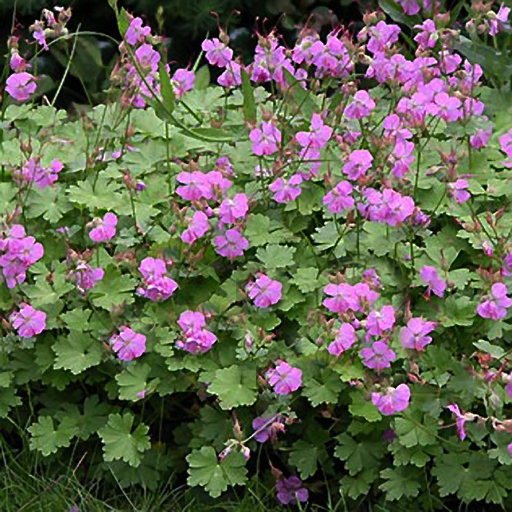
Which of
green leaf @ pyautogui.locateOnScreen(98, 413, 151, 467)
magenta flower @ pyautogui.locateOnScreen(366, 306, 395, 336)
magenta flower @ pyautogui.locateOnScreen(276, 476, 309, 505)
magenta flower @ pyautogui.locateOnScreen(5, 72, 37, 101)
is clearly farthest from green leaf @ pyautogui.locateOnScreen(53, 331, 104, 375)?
magenta flower @ pyautogui.locateOnScreen(5, 72, 37, 101)

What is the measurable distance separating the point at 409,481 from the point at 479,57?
133 cm

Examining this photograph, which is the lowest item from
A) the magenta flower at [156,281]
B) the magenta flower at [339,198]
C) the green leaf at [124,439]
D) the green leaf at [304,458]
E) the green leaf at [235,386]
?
the green leaf at [124,439]

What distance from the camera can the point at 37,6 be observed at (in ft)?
15.9

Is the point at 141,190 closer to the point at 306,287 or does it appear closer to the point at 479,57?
the point at 306,287

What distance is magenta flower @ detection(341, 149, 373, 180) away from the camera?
9.60 ft

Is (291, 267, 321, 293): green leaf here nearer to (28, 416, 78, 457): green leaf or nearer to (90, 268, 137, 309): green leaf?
(90, 268, 137, 309): green leaf

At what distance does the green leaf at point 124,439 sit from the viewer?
2787 mm

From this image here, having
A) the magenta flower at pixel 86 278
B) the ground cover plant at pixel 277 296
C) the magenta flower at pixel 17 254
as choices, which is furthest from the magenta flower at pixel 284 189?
the magenta flower at pixel 17 254

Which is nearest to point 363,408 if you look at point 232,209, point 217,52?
point 232,209

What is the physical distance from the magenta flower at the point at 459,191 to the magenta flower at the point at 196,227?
21.6 inches

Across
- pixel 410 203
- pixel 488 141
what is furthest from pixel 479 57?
pixel 410 203

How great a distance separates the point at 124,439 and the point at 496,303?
856mm

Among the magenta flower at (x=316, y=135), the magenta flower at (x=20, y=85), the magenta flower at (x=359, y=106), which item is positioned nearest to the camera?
the magenta flower at (x=316, y=135)

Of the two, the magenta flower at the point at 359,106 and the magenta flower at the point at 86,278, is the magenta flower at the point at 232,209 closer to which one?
the magenta flower at the point at 86,278
